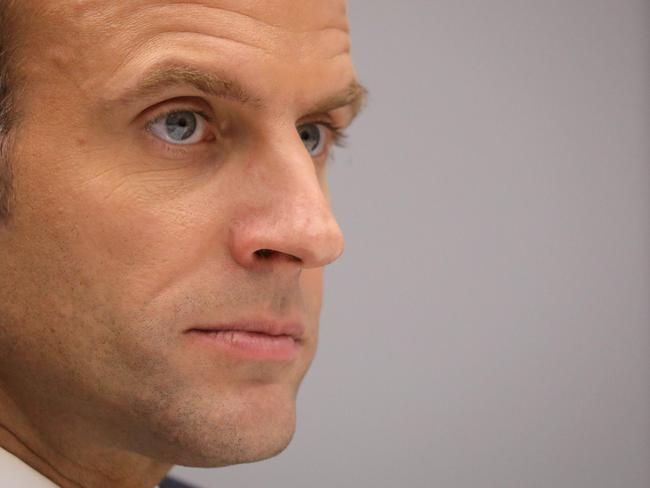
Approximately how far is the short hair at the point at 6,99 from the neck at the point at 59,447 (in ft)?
0.84

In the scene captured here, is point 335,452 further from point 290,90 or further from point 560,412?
point 290,90

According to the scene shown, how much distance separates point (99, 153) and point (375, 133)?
1310 millimetres

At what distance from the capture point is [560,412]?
2586 millimetres

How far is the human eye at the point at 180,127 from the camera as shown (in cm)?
116

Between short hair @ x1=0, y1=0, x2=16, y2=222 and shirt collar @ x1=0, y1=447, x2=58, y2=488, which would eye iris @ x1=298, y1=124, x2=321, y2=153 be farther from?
shirt collar @ x1=0, y1=447, x2=58, y2=488

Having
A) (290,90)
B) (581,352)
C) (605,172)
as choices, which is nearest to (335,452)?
(581,352)

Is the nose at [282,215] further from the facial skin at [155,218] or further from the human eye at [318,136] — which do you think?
the human eye at [318,136]

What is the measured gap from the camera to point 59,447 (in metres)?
1.22

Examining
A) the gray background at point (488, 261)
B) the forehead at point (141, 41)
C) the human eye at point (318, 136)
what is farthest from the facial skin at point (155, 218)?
the gray background at point (488, 261)

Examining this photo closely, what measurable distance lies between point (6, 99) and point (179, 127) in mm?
196

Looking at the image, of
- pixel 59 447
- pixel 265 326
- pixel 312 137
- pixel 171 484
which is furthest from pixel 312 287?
pixel 171 484

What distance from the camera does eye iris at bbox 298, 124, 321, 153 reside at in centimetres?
138

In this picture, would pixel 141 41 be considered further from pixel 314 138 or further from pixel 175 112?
pixel 314 138

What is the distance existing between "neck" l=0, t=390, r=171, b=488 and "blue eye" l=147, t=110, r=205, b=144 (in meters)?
0.36
